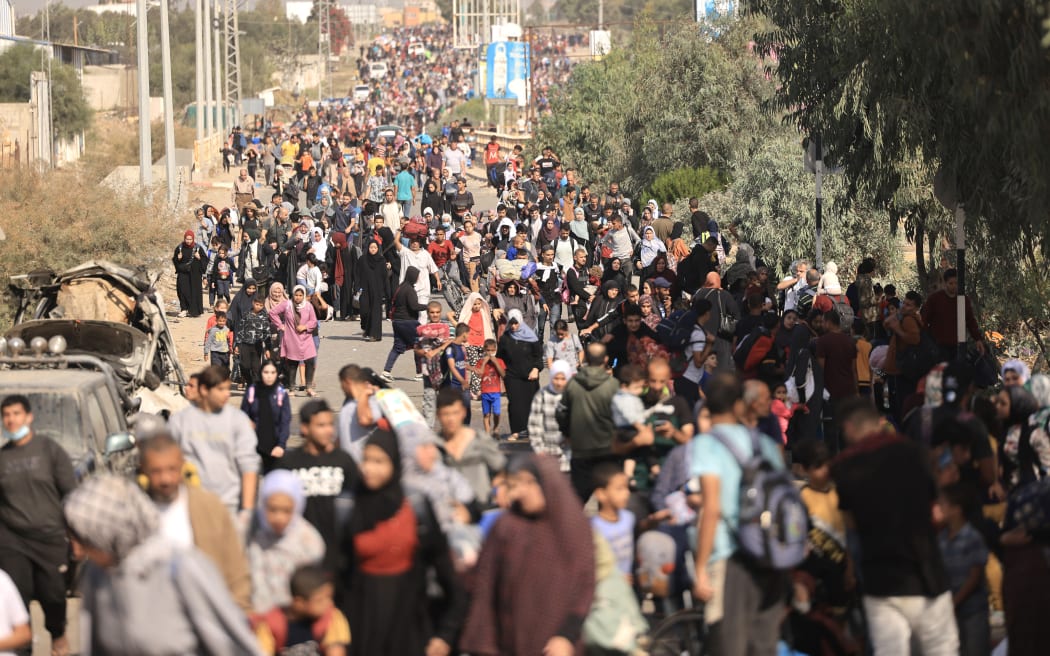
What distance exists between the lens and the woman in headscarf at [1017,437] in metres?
10.2

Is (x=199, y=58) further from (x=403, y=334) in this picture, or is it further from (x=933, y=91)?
(x=933, y=91)

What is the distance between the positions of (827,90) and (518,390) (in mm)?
4686

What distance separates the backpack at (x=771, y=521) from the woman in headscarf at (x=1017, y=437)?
2939mm

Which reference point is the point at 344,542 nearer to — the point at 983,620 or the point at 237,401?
the point at 983,620

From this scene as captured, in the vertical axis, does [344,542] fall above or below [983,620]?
above

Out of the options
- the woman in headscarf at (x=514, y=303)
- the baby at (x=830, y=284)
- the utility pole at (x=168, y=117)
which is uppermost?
the utility pole at (x=168, y=117)

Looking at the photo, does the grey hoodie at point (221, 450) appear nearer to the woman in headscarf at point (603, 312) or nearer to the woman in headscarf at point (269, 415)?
the woman in headscarf at point (269, 415)

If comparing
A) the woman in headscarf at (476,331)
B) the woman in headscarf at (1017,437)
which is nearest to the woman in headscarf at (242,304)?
the woman in headscarf at (476,331)

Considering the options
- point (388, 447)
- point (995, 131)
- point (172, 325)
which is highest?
point (995, 131)

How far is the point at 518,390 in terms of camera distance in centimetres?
1628

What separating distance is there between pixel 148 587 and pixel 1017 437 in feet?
19.5

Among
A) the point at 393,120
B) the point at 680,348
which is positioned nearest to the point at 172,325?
the point at 680,348

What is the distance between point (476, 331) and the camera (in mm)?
17062

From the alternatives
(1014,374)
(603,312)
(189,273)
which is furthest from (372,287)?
(1014,374)
